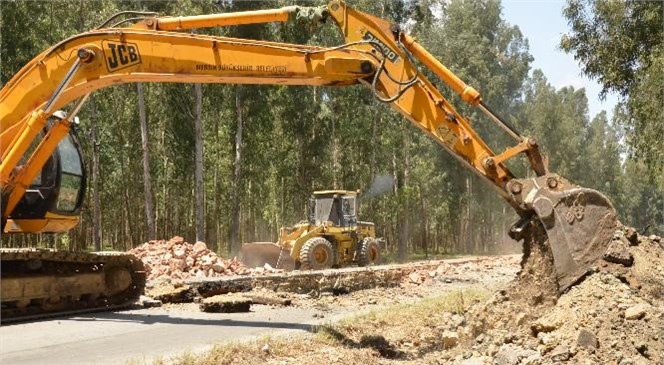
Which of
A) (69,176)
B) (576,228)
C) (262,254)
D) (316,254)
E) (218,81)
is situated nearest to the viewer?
(576,228)

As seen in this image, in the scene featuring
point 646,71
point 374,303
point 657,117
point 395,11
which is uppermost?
point 395,11

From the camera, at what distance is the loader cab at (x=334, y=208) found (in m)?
23.3

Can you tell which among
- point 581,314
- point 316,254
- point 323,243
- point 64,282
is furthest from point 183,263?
point 581,314

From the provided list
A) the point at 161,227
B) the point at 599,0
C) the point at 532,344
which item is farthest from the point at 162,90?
the point at 532,344

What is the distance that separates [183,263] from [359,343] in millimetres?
9182

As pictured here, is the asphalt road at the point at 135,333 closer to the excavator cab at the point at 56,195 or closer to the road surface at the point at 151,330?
the road surface at the point at 151,330

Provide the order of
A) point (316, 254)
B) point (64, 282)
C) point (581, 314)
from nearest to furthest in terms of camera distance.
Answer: point (581, 314) → point (64, 282) → point (316, 254)

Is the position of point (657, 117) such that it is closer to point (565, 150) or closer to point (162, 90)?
point (162, 90)

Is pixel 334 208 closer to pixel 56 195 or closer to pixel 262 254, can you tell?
pixel 262 254

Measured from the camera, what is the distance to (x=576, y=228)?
28.6 ft

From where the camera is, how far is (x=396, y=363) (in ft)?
28.0

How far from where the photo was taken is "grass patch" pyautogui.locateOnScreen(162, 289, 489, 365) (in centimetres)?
793

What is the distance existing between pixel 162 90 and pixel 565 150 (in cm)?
4046

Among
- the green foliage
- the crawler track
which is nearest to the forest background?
the green foliage
